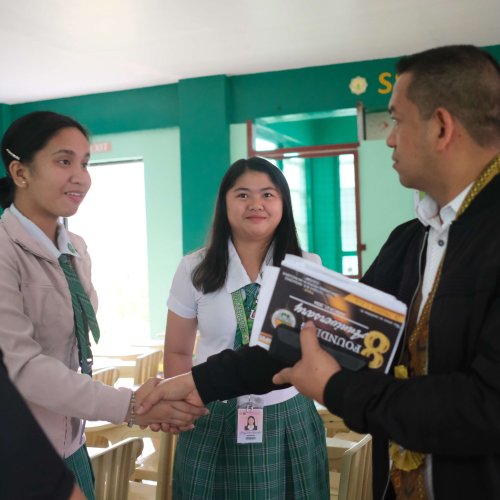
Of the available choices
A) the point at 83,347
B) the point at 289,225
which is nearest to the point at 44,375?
the point at 83,347

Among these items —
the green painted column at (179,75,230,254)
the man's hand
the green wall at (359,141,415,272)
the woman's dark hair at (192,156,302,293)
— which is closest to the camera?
the man's hand

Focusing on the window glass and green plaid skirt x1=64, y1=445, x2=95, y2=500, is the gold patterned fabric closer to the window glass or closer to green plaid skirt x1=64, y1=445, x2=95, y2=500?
green plaid skirt x1=64, y1=445, x2=95, y2=500

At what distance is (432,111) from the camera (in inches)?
51.7

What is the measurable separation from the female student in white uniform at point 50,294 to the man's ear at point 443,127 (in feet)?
3.80

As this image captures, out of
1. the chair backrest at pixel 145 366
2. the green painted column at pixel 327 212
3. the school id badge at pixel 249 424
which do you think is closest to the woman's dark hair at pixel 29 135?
the school id badge at pixel 249 424

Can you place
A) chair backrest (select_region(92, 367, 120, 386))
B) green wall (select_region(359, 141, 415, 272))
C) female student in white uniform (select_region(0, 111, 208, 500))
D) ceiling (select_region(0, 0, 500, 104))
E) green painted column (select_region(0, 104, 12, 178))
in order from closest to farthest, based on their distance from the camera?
female student in white uniform (select_region(0, 111, 208, 500)), chair backrest (select_region(92, 367, 120, 386)), ceiling (select_region(0, 0, 500, 104)), green wall (select_region(359, 141, 415, 272)), green painted column (select_region(0, 104, 12, 178))

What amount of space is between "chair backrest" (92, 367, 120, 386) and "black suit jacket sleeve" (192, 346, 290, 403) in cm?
183

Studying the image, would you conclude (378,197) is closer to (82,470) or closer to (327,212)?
(327,212)

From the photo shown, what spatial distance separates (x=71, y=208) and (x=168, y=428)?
826 millimetres

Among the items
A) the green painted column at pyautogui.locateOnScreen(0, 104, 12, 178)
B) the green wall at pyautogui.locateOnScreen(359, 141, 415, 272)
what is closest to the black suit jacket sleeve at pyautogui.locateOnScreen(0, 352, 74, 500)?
the green wall at pyautogui.locateOnScreen(359, 141, 415, 272)

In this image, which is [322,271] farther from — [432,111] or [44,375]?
[44,375]

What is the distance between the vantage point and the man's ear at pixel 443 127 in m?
1.29

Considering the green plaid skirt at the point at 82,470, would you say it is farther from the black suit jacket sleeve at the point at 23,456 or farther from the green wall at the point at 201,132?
the green wall at the point at 201,132

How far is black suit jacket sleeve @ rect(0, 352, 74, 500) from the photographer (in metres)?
0.84
